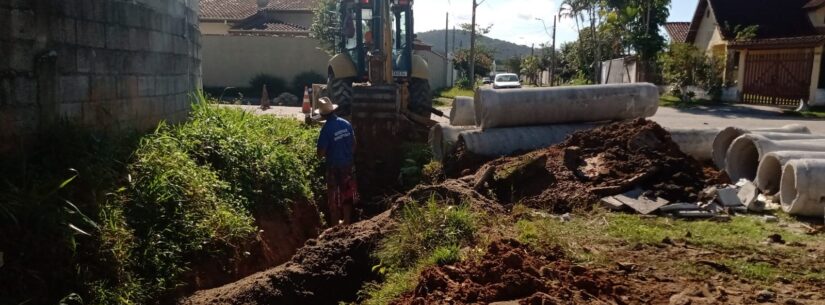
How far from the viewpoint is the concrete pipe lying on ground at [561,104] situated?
29.8ft

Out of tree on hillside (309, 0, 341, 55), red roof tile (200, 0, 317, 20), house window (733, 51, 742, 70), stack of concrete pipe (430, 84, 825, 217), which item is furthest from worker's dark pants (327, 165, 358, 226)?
red roof tile (200, 0, 317, 20)

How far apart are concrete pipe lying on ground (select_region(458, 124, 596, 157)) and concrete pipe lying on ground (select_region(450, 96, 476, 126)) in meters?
1.70

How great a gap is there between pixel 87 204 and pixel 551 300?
363 cm

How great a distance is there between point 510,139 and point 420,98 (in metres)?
4.60

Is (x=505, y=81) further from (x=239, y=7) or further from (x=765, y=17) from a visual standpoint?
(x=239, y=7)

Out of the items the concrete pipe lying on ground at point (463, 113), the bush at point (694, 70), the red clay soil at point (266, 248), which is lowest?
the red clay soil at point (266, 248)

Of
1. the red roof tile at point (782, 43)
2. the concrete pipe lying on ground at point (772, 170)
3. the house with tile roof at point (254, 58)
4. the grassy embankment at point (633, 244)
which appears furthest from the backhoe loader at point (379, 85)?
the red roof tile at point (782, 43)

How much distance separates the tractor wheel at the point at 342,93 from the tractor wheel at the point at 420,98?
1.21 m

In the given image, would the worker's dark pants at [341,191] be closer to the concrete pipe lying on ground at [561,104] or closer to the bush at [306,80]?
the concrete pipe lying on ground at [561,104]

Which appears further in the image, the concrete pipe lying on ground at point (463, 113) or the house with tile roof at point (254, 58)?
the house with tile roof at point (254, 58)

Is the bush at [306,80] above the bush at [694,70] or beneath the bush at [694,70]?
beneath

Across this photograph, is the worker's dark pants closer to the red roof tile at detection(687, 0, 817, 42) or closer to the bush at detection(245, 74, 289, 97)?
the bush at detection(245, 74, 289, 97)

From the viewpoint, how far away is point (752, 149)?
7.69 m

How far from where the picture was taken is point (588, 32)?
4097 centimetres
